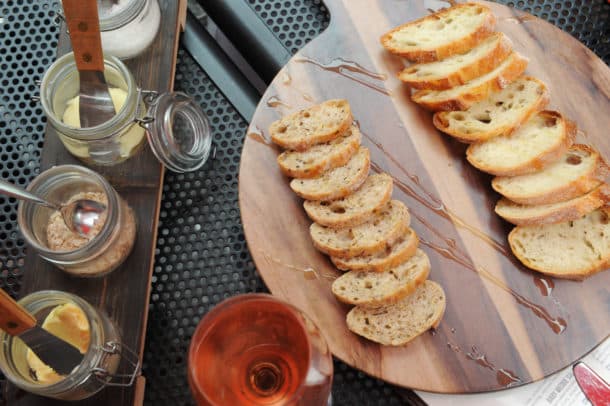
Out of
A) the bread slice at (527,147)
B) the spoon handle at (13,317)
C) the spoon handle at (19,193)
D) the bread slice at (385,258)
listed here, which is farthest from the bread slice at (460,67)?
the spoon handle at (13,317)

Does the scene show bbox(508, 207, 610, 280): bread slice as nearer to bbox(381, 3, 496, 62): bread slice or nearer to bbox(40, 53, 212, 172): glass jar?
bbox(381, 3, 496, 62): bread slice

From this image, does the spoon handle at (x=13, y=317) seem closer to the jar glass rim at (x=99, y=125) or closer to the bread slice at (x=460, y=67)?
the jar glass rim at (x=99, y=125)

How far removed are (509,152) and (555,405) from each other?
2.00 ft

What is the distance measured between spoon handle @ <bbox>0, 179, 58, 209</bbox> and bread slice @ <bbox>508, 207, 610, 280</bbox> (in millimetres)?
1072

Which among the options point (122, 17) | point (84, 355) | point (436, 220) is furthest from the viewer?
point (436, 220)

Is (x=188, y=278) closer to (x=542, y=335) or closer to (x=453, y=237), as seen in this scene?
(x=453, y=237)

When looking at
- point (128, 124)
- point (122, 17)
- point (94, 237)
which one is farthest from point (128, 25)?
point (94, 237)

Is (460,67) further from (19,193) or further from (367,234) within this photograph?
(19,193)

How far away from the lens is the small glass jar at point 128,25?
147 centimetres

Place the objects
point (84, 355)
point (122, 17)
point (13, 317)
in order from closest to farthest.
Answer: point (13, 317)
point (84, 355)
point (122, 17)

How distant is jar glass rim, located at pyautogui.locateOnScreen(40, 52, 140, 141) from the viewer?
137cm

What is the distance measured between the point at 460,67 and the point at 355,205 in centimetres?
44

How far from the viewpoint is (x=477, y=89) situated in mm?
1601

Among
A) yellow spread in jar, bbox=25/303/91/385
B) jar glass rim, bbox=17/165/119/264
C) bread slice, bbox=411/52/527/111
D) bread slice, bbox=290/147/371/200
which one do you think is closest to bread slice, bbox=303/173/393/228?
bread slice, bbox=290/147/371/200
